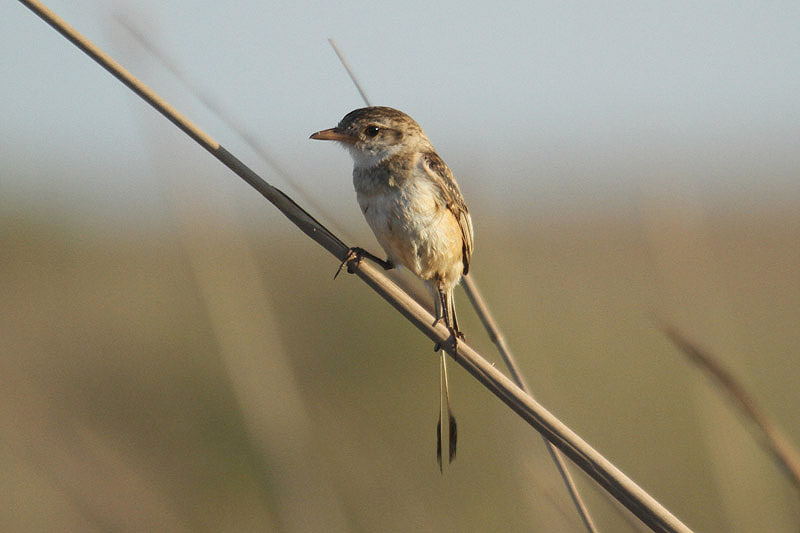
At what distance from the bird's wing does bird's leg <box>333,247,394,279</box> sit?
0.33m

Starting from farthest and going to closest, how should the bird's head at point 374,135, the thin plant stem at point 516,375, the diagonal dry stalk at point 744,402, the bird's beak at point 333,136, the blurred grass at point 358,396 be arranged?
the bird's head at point 374,135 → the bird's beak at point 333,136 → the blurred grass at point 358,396 → the thin plant stem at point 516,375 → the diagonal dry stalk at point 744,402

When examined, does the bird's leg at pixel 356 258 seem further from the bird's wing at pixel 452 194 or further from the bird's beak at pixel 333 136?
the bird's beak at pixel 333 136

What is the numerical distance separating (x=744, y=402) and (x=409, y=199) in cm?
162

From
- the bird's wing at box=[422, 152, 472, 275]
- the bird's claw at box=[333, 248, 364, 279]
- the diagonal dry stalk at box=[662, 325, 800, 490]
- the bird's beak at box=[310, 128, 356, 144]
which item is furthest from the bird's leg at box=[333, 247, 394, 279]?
the diagonal dry stalk at box=[662, 325, 800, 490]

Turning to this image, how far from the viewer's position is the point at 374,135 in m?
3.24

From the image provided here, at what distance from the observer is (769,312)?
12.0 metres

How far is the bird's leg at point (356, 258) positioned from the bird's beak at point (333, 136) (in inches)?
20.4

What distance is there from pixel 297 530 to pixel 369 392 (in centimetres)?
539

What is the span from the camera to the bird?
2965mm

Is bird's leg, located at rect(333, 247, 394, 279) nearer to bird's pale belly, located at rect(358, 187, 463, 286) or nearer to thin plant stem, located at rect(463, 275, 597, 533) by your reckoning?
bird's pale belly, located at rect(358, 187, 463, 286)

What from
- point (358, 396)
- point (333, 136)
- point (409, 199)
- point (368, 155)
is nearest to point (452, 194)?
point (409, 199)

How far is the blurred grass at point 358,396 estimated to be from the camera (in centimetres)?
286

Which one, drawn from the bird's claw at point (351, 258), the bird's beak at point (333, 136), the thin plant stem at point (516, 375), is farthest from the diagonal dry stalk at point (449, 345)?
the bird's beak at point (333, 136)

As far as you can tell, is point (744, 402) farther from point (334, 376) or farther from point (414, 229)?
point (334, 376)
